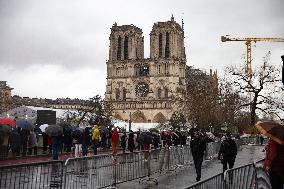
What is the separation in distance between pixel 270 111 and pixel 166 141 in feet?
74.9

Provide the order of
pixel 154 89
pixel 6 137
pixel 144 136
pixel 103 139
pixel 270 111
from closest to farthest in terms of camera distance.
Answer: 1. pixel 6 137
2. pixel 144 136
3. pixel 103 139
4. pixel 270 111
5. pixel 154 89

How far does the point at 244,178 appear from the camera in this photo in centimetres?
1002

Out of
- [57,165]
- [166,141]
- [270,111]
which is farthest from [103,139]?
[270,111]

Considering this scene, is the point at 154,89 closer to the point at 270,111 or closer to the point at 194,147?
the point at 270,111

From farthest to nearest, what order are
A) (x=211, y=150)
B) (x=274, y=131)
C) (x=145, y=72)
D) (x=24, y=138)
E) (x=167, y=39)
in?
1. (x=145, y=72)
2. (x=167, y=39)
3. (x=211, y=150)
4. (x=24, y=138)
5. (x=274, y=131)

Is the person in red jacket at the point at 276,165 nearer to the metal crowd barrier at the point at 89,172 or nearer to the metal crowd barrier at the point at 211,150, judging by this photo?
the metal crowd barrier at the point at 89,172

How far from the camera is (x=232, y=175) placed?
913cm

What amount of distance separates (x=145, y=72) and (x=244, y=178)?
102988mm

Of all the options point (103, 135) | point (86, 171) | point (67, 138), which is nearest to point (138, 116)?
point (103, 135)

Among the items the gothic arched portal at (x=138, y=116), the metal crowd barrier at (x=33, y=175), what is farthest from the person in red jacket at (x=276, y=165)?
the gothic arched portal at (x=138, y=116)

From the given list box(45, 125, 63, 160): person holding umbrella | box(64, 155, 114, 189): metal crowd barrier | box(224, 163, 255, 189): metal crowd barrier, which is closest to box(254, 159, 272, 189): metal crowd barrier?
box(224, 163, 255, 189): metal crowd barrier

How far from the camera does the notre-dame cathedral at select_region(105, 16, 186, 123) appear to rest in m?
107

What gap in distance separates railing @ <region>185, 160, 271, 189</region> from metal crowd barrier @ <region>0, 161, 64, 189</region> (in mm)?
3338

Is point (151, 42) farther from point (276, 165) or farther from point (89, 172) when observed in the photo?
point (276, 165)
